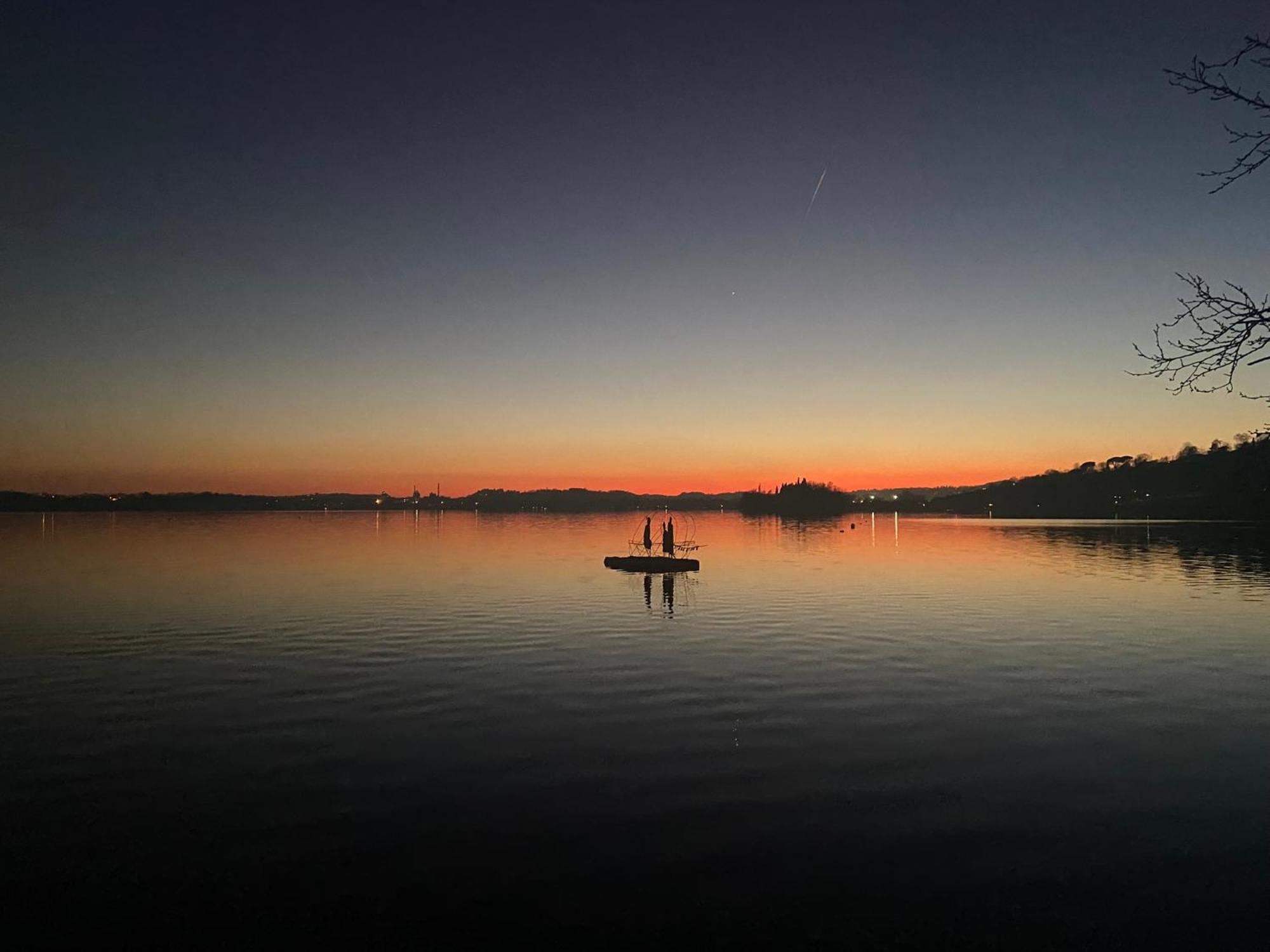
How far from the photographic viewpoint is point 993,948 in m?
11.2

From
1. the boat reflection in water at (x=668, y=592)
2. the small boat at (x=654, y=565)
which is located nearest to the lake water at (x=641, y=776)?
the boat reflection in water at (x=668, y=592)

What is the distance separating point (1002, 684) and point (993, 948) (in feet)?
60.9

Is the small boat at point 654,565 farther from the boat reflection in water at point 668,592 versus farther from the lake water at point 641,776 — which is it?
the lake water at point 641,776

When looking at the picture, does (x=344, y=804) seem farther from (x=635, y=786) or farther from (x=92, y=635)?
(x=92, y=635)

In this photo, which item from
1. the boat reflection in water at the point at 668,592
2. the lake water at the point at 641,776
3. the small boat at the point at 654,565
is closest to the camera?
the lake water at the point at 641,776

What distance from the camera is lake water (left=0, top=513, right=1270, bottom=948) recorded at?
40.3 ft

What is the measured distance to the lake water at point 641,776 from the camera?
12289mm

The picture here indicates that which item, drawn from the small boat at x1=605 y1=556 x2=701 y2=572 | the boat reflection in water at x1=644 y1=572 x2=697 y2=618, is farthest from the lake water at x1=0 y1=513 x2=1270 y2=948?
the small boat at x1=605 y1=556 x2=701 y2=572

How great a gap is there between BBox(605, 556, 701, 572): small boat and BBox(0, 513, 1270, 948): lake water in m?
22.9

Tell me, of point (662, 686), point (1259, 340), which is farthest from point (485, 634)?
point (1259, 340)

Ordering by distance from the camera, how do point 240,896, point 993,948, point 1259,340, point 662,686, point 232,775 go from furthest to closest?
point 662,686
point 232,775
point 240,896
point 993,948
point 1259,340

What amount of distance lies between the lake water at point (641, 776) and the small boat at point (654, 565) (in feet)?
75.1

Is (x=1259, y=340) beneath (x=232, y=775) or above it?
above

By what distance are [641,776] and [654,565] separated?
170 feet
